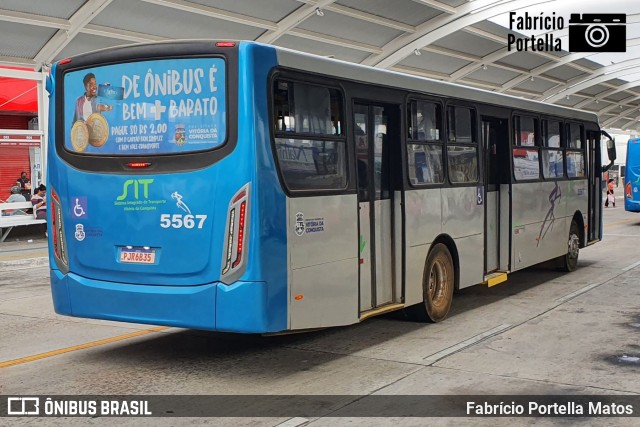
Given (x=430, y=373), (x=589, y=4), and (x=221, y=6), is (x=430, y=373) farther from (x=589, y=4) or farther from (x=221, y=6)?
(x=589, y=4)

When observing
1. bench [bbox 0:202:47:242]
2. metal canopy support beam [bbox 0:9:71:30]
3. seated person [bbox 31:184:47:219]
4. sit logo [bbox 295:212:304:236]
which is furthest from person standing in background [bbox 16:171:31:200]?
sit logo [bbox 295:212:304:236]

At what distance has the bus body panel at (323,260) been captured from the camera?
683 cm

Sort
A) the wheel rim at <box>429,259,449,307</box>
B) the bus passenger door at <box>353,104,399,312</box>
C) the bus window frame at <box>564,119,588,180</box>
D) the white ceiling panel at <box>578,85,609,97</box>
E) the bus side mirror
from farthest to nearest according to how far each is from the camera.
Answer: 1. the white ceiling panel at <box>578,85,609,97</box>
2. the bus side mirror
3. the bus window frame at <box>564,119,588,180</box>
4. the wheel rim at <box>429,259,449,307</box>
5. the bus passenger door at <box>353,104,399,312</box>

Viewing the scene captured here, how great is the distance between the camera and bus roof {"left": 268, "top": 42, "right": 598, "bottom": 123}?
695 centimetres

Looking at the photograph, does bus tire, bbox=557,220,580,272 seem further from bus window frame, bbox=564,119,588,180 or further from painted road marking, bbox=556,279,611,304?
painted road marking, bbox=556,279,611,304

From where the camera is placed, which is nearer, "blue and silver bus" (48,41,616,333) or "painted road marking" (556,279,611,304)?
"blue and silver bus" (48,41,616,333)

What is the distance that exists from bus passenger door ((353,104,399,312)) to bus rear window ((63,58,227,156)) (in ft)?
5.68

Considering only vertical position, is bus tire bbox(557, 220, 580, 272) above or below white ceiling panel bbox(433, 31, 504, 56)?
below

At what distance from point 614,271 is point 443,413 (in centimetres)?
916

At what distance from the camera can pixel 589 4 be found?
1124 inches

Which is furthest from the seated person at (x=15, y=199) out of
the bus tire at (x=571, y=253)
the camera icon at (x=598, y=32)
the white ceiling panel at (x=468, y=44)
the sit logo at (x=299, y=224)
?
the camera icon at (x=598, y=32)

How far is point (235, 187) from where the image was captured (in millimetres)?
6500

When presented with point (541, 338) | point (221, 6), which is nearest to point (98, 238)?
point (541, 338)

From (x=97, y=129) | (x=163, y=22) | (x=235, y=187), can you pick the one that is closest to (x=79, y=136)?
(x=97, y=129)
